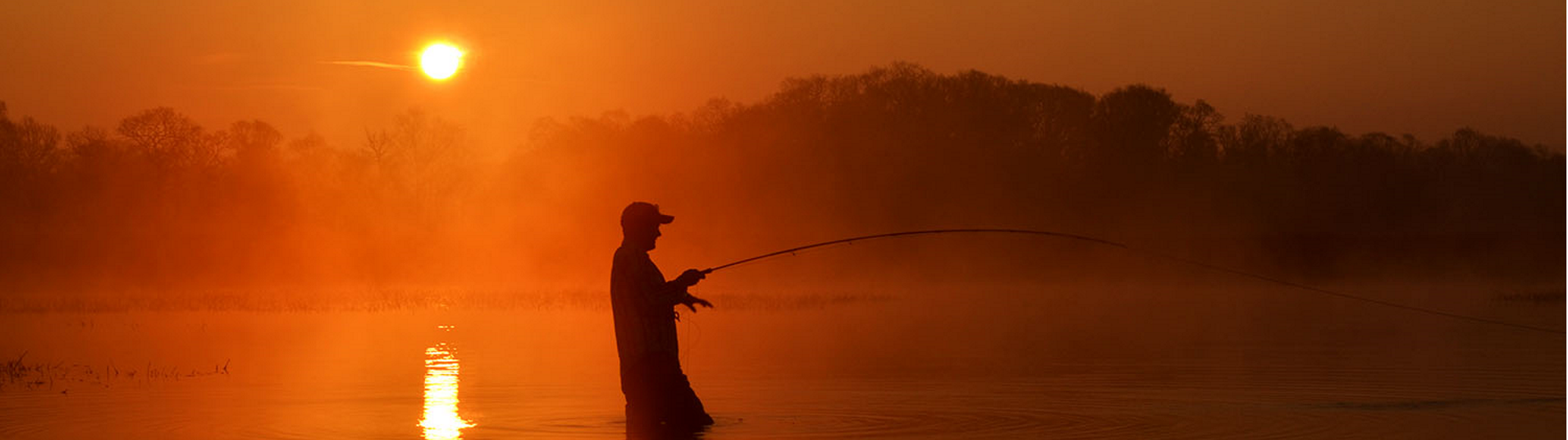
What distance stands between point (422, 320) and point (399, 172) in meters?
37.1

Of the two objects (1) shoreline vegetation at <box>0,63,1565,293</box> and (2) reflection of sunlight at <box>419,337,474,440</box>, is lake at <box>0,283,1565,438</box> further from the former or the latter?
(1) shoreline vegetation at <box>0,63,1565,293</box>

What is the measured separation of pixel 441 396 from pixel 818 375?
4.13m

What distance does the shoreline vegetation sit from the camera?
64.6 meters

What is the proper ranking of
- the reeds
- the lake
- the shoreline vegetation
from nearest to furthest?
the lake → the reeds → the shoreline vegetation

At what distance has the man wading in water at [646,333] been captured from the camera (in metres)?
13.4

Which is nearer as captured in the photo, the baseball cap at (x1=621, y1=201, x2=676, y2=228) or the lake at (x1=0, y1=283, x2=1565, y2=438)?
the baseball cap at (x1=621, y1=201, x2=676, y2=228)

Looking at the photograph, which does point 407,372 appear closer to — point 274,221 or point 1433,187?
point 274,221

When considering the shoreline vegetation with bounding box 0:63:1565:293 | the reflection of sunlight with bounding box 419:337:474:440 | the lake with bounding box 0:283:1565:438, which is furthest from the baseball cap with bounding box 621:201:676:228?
the shoreline vegetation with bounding box 0:63:1565:293

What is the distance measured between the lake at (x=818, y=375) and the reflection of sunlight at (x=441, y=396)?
0.06 meters

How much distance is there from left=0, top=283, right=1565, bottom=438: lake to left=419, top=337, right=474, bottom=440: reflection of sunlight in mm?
58

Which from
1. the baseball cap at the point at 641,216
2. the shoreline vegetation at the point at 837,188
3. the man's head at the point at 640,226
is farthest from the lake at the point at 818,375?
the shoreline vegetation at the point at 837,188

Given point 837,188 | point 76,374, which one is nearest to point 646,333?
point 76,374

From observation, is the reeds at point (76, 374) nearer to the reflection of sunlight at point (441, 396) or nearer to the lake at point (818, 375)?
the lake at point (818, 375)

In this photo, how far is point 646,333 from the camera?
1343cm
